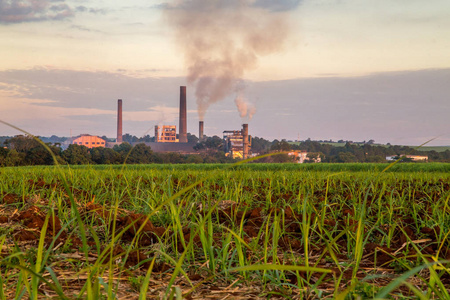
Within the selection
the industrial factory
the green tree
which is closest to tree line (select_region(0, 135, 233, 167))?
the green tree

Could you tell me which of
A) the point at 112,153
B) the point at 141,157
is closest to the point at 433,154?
the point at 141,157

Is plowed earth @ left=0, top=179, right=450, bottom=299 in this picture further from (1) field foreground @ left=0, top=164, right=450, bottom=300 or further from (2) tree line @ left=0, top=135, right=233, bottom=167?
(2) tree line @ left=0, top=135, right=233, bottom=167

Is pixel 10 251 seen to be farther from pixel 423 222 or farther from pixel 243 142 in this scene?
pixel 243 142

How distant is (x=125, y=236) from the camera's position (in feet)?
9.89

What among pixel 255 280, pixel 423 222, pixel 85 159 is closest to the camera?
pixel 255 280

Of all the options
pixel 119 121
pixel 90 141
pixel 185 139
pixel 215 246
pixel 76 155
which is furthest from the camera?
pixel 90 141

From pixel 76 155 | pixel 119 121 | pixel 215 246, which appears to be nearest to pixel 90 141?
pixel 119 121

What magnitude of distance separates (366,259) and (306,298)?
86cm

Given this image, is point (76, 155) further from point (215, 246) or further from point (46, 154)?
point (215, 246)

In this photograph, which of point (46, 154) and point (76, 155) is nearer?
point (46, 154)

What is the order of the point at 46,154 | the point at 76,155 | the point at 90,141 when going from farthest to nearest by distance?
the point at 90,141
the point at 76,155
the point at 46,154

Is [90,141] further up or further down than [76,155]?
further up

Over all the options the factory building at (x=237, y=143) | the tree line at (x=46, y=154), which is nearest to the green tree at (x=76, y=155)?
the tree line at (x=46, y=154)

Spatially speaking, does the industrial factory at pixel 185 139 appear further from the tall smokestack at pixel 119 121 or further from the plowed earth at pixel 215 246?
the plowed earth at pixel 215 246
